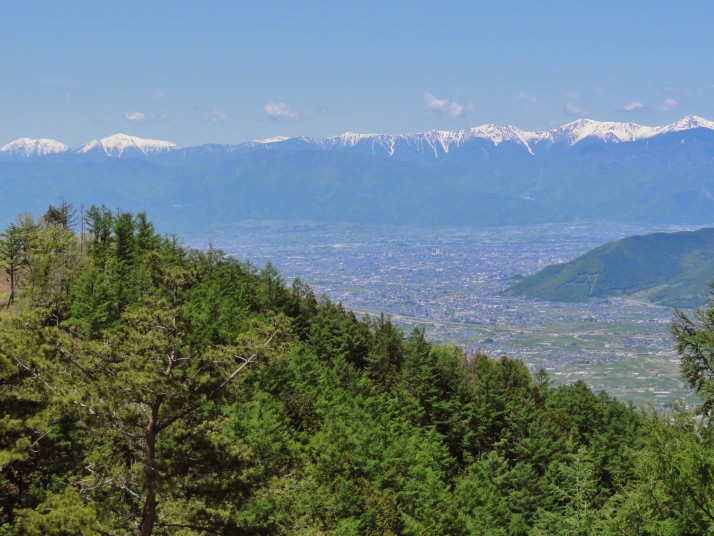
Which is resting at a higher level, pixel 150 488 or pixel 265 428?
pixel 150 488

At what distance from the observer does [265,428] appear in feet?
127

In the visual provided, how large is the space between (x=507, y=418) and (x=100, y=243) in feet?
184

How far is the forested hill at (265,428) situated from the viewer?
62.0 feet

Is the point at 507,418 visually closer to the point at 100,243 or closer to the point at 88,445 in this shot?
the point at 88,445

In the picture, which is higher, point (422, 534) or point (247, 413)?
point (247, 413)

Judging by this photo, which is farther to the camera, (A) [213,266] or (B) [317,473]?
(A) [213,266]

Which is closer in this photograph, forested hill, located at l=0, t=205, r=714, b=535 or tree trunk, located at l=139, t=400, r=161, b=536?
tree trunk, located at l=139, t=400, r=161, b=536

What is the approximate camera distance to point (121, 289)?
191 feet

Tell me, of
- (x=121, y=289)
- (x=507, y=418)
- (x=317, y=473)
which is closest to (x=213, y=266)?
(x=121, y=289)

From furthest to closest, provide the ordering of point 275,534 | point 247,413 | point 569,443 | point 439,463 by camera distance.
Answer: point 569,443, point 439,463, point 247,413, point 275,534

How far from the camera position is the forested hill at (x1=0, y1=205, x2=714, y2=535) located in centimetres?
1891

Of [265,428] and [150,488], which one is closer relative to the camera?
[150,488]

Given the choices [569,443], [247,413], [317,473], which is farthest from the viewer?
[569,443]

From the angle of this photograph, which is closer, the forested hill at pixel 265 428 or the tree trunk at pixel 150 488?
the tree trunk at pixel 150 488
